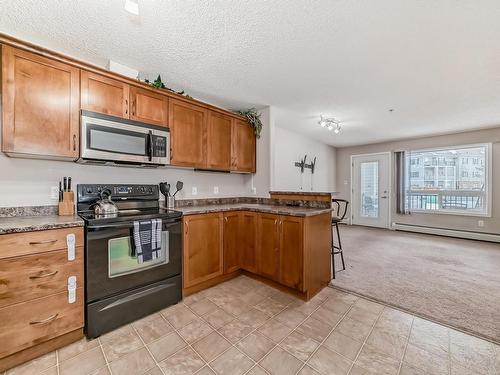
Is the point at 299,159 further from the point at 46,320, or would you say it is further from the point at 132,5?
the point at 46,320

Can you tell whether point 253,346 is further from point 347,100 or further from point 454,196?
point 454,196

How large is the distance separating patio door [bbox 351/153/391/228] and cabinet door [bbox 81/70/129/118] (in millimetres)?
6176

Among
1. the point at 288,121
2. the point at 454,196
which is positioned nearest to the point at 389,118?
the point at 288,121

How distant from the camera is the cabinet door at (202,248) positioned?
235cm

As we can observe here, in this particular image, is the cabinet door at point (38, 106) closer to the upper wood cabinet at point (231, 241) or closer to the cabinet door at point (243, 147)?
the upper wood cabinet at point (231, 241)

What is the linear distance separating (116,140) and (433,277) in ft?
13.4

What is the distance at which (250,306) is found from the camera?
2.20 meters

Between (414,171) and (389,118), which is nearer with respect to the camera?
(389,118)

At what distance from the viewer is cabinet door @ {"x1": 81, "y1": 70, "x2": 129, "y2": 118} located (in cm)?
198

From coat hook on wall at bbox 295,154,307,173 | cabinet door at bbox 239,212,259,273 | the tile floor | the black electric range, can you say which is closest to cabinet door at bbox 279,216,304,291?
the tile floor

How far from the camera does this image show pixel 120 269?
1859 mm

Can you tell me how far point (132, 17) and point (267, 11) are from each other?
0.99 metres

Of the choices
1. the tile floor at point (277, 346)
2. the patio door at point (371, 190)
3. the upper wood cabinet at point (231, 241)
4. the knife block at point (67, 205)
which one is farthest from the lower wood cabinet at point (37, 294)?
the patio door at point (371, 190)

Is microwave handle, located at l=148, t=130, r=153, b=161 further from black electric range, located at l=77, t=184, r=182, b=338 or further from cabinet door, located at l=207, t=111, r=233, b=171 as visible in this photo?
cabinet door, located at l=207, t=111, r=233, b=171
